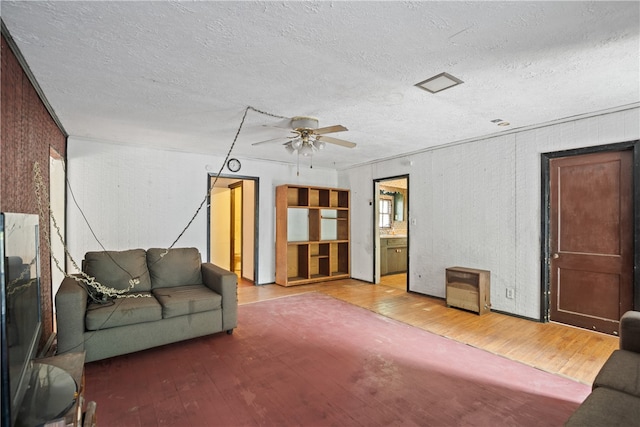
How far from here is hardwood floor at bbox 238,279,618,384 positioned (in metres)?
2.74

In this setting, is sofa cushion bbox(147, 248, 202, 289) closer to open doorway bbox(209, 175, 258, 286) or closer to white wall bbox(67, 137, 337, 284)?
white wall bbox(67, 137, 337, 284)

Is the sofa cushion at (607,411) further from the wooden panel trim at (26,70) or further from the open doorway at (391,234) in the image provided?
the open doorway at (391,234)

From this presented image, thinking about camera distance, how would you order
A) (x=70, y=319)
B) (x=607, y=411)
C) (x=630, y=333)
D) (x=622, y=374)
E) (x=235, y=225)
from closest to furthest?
(x=607, y=411) < (x=622, y=374) < (x=630, y=333) < (x=70, y=319) < (x=235, y=225)

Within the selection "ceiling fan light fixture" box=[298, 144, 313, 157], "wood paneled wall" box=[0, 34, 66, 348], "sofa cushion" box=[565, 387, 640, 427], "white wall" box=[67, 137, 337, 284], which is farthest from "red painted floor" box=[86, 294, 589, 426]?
"white wall" box=[67, 137, 337, 284]

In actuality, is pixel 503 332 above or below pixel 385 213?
below

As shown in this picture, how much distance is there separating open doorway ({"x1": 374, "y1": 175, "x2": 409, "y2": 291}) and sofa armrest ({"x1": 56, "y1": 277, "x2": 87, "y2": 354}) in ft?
14.2

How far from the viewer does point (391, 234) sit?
7543mm

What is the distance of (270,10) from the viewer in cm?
165

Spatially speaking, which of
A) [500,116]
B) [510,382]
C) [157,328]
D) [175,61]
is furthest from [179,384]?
[500,116]

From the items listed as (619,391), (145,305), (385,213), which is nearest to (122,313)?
(145,305)

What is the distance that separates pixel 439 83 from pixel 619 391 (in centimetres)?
220

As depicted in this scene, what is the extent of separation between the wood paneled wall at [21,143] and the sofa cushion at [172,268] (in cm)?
92

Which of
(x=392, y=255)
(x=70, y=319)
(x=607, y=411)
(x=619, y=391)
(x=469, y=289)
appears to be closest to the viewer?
(x=607, y=411)

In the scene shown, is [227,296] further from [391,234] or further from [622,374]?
[391,234]
